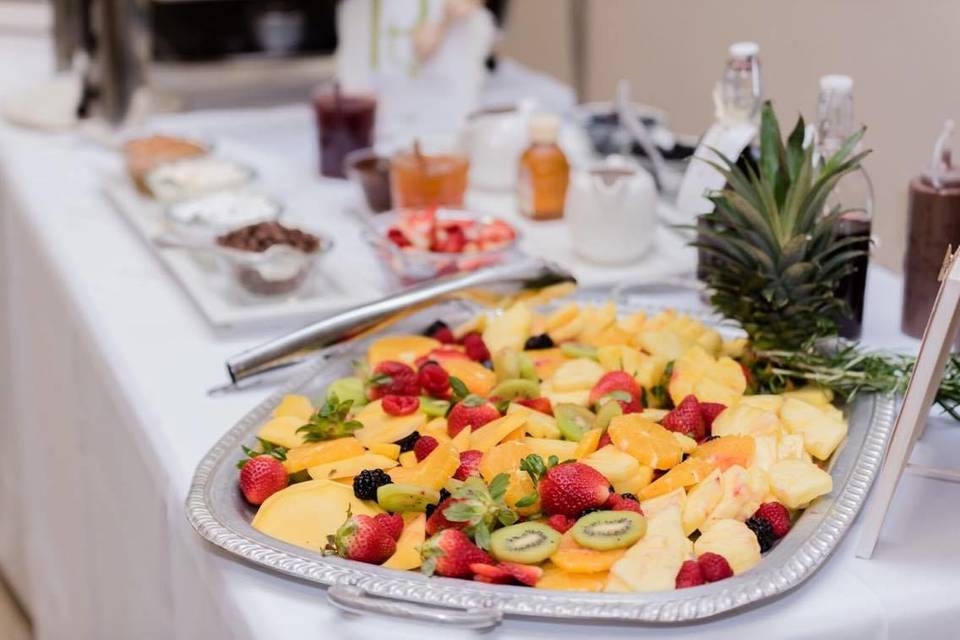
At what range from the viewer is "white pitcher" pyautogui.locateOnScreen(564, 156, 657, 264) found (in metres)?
1.42

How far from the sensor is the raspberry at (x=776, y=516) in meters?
0.84

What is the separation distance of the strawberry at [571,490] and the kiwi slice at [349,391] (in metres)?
0.25

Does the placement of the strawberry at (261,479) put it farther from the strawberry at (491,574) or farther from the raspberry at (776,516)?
the raspberry at (776,516)

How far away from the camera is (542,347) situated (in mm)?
1160

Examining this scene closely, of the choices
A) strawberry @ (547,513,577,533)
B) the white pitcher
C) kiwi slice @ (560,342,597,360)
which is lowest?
strawberry @ (547,513,577,533)

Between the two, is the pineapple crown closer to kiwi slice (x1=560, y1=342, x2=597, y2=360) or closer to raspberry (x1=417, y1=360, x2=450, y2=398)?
kiwi slice (x1=560, y1=342, x2=597, y2=360)

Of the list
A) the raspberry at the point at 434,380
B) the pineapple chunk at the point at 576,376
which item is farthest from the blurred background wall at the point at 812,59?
the raspberry at the point at 434,380

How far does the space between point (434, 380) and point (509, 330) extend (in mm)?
138

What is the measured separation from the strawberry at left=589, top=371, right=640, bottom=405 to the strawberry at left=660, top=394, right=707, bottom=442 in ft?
0.17

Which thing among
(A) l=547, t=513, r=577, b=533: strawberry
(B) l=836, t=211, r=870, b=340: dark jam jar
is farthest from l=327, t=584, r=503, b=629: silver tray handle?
(B) l=836, t=211, r=870, b=340: dark jam jar

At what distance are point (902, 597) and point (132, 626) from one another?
72cm

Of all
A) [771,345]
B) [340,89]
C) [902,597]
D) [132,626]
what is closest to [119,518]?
[132,626]

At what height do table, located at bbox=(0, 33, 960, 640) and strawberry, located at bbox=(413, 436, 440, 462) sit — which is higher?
strawberry, located at bbox=(413, 436, 440, 462)

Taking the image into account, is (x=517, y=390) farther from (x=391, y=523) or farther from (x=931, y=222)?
(x=931, y=222)
